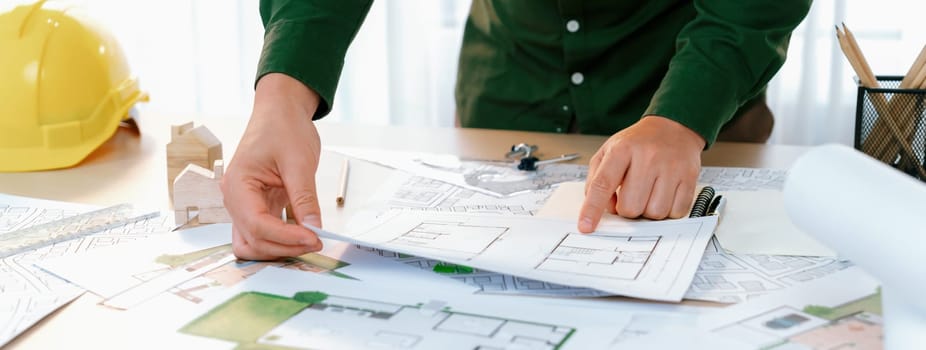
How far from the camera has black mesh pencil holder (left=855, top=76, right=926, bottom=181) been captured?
83 centimetres

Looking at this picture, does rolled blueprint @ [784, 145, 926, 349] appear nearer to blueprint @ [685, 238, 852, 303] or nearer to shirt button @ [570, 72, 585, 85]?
blueprint @ [685, 238, 852, 303]

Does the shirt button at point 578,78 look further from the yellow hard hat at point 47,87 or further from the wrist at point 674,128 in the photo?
the yellow hard hat at point 47,87

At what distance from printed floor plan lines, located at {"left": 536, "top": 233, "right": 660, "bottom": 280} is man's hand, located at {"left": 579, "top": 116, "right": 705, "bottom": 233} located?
0.09ft

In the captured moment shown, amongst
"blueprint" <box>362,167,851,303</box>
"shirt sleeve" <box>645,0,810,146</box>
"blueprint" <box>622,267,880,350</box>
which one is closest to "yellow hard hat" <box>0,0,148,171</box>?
"blueprint" <box>362,167,851,303</box>

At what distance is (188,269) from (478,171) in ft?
1.30

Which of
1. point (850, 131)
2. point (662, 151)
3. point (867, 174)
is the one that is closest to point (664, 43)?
point (662, 151)

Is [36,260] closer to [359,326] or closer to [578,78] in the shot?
[359,326]

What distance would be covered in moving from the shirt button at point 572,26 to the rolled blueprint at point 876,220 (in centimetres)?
61

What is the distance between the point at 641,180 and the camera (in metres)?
0.72

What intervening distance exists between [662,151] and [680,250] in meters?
0.12

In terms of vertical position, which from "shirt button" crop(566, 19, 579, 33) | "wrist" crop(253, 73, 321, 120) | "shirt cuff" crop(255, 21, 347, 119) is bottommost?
"wrist" crop(253, 73, 321, 120)

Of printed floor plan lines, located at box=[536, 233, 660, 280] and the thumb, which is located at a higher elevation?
the thumb

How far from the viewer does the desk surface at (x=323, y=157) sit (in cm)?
90

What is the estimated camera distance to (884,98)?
2.77 feet
